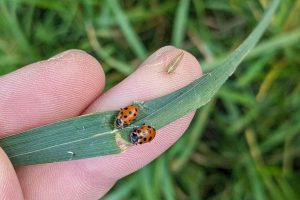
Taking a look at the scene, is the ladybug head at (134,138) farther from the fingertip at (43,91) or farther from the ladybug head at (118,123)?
the fingertip at (43,91)

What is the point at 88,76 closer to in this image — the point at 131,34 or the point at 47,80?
the point at 47,80

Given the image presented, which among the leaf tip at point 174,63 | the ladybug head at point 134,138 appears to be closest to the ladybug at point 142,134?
the ladybug head at point 134,138

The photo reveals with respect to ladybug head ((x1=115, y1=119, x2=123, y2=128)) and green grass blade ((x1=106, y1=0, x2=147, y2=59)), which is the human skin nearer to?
ladybug head ((x1=115, y1=119, x2=123, y2=128))

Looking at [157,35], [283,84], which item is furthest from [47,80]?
[283,84]

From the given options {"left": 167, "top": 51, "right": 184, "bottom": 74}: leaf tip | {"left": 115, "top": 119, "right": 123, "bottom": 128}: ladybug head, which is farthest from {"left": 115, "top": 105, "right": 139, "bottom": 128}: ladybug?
{"left": 167, "top": 51, "right": 184, "bottom": 74}: leaf tip

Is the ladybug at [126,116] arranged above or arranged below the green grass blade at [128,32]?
below

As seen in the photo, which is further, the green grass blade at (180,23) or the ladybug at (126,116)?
the green grass blade at (180,23)

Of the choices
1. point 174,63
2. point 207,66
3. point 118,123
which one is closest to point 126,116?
point 118,123
